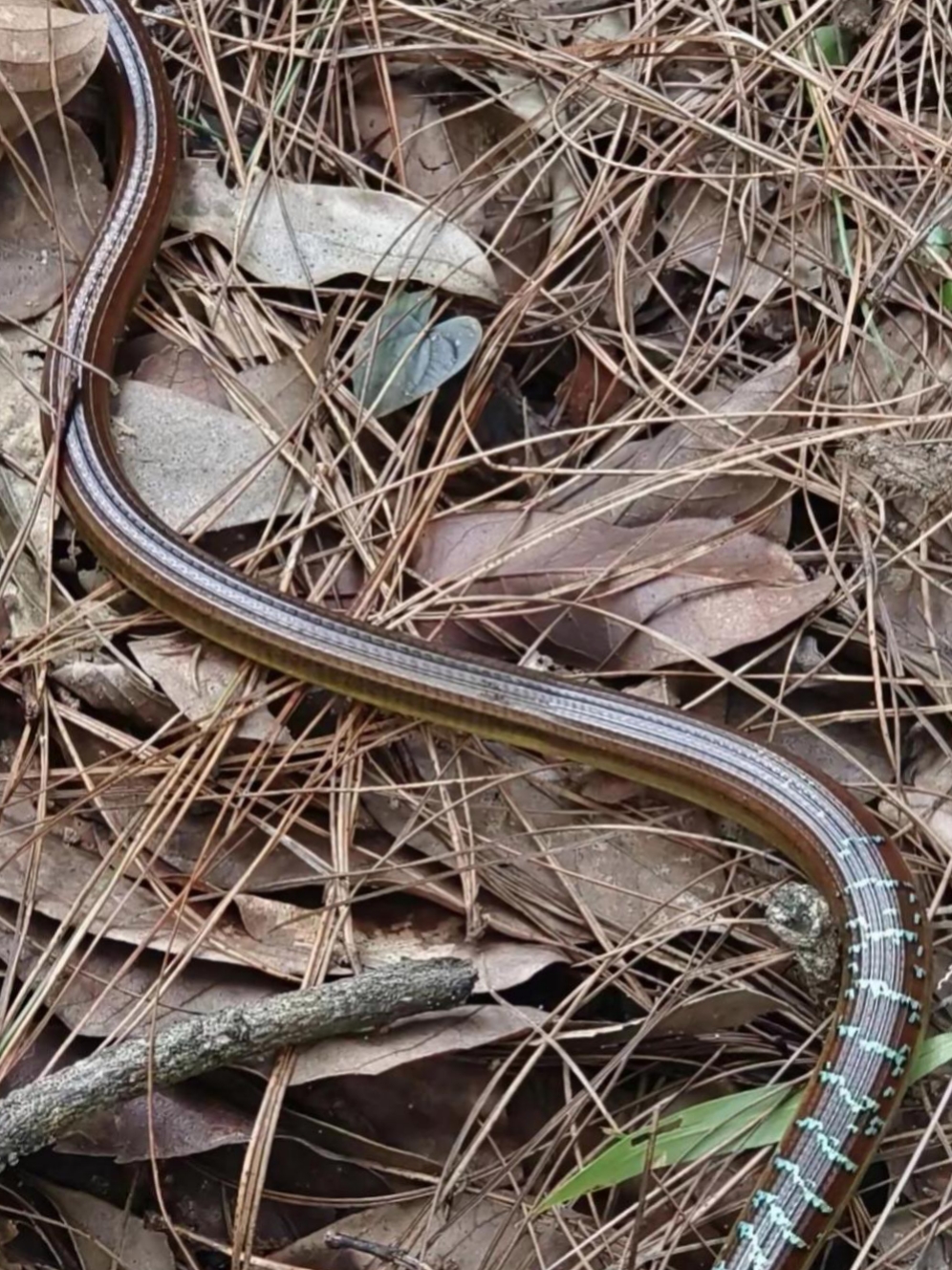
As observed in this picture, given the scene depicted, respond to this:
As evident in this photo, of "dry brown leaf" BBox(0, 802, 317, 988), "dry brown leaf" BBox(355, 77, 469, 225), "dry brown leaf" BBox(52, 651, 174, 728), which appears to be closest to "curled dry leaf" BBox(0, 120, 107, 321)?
"dry brown leaf" BBox(355, 77, 469, 225)

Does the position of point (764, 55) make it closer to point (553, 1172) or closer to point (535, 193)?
point (535, 193)

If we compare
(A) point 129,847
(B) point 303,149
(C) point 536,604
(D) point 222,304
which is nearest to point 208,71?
(B) point 303,149

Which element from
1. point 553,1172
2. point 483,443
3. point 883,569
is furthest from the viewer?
point 483,443

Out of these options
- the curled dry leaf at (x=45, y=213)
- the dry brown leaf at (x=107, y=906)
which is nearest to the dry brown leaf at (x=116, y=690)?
the dry brown leaf at (x=107, y=906)

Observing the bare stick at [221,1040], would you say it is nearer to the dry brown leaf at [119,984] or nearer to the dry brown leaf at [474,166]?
the dry brown leaf at [119,984]

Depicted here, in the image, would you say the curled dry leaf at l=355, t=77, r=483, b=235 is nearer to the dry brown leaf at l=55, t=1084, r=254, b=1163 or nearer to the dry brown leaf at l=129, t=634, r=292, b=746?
the dry brown leaf at l=129, t=634, r=292, b=746
